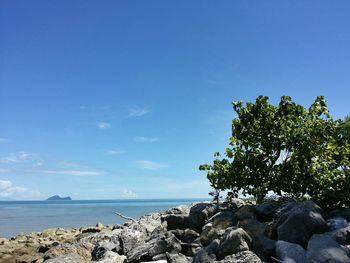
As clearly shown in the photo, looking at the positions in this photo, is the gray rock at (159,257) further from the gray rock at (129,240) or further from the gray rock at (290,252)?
A: the gray rock at (290,252)

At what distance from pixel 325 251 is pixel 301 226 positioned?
120 centimetres

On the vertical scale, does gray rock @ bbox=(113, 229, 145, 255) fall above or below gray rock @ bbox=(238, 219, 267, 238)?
below

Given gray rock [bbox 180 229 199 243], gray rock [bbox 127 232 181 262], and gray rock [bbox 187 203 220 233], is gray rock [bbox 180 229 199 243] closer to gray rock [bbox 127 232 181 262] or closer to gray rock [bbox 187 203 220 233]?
gray rock [bbox 127 232 181 262]

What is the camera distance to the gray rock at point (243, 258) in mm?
7463

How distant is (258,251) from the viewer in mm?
8438

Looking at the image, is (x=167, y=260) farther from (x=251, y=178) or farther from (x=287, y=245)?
(x=251, y=178)

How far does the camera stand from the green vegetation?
38.3 feet

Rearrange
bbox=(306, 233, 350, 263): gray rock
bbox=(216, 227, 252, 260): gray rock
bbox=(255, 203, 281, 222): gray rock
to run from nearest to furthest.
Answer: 1. bbox=(306, 233, 350, 263): gray rock
2. bbox=(216, 227, 252, 260): gray rock
3. bbox=(255, 203, 281, 222): gray rock

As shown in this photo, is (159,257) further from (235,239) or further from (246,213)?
(246,213)

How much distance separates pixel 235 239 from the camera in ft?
26.9

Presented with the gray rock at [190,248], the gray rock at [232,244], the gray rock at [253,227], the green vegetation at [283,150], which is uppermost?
the green vegetation at [283,150]

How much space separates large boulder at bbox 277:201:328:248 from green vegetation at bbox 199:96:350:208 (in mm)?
2582

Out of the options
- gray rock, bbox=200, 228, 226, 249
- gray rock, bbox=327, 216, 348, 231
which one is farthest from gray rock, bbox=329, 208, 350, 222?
gray rock, bbox=200, 228, 226, 249

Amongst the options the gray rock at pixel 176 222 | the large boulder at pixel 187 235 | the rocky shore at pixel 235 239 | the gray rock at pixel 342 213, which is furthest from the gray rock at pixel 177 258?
the gray rock at pixel 342 213
